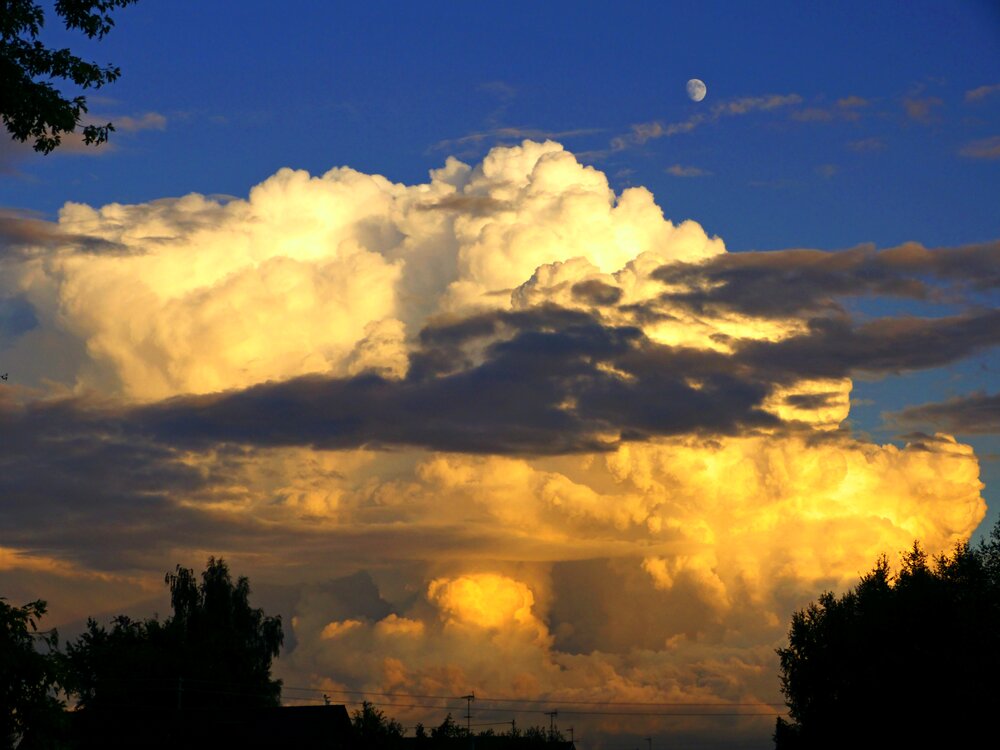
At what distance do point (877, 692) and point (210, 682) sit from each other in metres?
63.9

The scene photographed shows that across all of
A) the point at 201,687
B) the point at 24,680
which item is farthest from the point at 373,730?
the point at 24,680

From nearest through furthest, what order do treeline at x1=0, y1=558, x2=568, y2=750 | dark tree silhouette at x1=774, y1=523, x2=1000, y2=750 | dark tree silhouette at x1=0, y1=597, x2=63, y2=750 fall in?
1. dark tree silhouette at x1=0, y1=597, x2=63, y2=750
2. dark tree silhouette at x1=774, y1=523, x2=1000, y2=750
3. treeline at x1=0, y1=558, x2=568, y2=750

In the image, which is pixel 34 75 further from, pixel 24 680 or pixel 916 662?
pixel 916 662

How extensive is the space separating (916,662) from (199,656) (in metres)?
68.1

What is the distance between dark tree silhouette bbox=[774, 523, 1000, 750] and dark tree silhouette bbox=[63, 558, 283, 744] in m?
54.0

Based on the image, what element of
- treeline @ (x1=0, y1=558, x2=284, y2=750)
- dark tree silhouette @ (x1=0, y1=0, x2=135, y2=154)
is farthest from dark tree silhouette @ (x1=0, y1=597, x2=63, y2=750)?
treeline @ (x1=0, y1=558, x2=284, y2=750)

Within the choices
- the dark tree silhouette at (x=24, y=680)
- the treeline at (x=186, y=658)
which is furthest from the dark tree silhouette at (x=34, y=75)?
the treeline at (x=186, y=658)

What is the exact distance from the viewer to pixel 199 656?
114m

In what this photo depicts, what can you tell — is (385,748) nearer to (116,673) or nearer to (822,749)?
(116,673)

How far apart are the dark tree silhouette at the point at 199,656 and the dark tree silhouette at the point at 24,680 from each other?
314 feet

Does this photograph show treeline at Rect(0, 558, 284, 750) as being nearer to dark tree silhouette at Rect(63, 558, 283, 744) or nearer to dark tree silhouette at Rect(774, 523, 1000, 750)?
dark tree silhouette at Rect(63, 558, 283, 744)

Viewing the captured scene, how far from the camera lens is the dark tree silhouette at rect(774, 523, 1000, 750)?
2554 inches

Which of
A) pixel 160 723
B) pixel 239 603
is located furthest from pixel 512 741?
pixel 160 723

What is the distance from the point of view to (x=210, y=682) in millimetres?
112750
